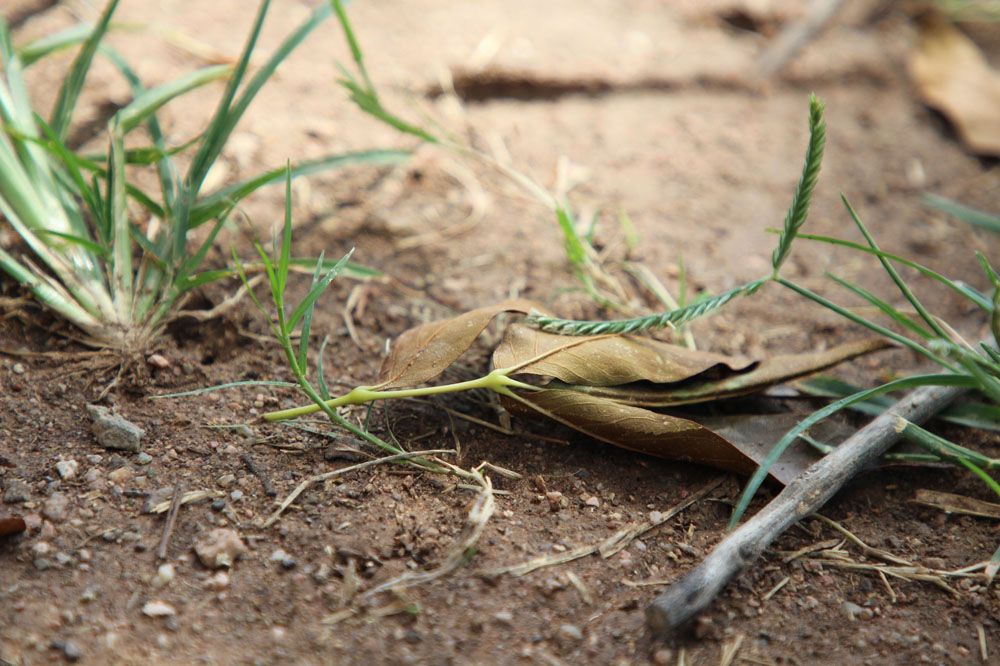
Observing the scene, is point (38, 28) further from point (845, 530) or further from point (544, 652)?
point (845, 530)

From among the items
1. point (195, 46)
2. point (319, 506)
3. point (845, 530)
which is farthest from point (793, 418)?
point (195, 46)

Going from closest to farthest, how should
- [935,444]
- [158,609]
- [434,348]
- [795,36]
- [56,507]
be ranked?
[158,609], [56,507], [935,444], [434,348], [795,36]

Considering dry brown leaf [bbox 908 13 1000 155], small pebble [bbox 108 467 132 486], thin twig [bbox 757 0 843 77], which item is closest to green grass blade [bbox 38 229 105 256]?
small pebble [bbox 108 467 132 486]

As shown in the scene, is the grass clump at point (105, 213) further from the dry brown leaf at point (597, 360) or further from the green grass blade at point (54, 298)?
the dry brown leaf at point (597, 360)

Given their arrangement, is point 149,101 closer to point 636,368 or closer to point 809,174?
point 636,368

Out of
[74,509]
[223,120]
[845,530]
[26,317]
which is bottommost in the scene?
[845,530]

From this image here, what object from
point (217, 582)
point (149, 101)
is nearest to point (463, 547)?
point (217, 582)
